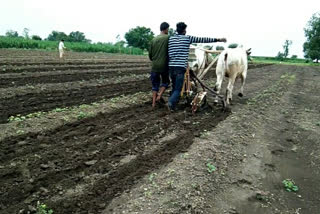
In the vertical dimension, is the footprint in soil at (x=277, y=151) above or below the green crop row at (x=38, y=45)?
below

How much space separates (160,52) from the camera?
22.7 feet

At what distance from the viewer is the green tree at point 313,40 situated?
70375mm

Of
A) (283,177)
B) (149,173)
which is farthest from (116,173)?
(283,177)

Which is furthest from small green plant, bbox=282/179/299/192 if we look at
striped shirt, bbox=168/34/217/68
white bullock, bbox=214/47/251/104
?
white bullock, bbox=214/47/251/104

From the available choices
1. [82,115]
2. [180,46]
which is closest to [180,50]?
[180,46]

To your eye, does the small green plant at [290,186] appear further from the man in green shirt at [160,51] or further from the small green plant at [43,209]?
the man in green shirt at [160,51]

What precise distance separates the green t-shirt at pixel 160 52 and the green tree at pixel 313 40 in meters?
74.6

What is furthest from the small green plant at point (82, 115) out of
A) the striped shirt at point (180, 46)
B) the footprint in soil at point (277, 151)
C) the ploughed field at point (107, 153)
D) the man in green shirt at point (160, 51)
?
the footprint in soil at point (277, 151)

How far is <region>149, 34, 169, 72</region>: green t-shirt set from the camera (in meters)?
6.83

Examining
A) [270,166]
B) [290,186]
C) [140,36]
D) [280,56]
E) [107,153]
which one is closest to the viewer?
[290,186]

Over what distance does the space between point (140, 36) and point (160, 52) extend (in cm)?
6401

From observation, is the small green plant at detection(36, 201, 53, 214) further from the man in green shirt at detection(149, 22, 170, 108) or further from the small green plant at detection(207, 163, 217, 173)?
the man in green shirt at detection(149, 22, 170, 108)

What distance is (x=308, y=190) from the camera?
404 centimetres

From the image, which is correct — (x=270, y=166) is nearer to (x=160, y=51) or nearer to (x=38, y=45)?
(x=160, y=51)
